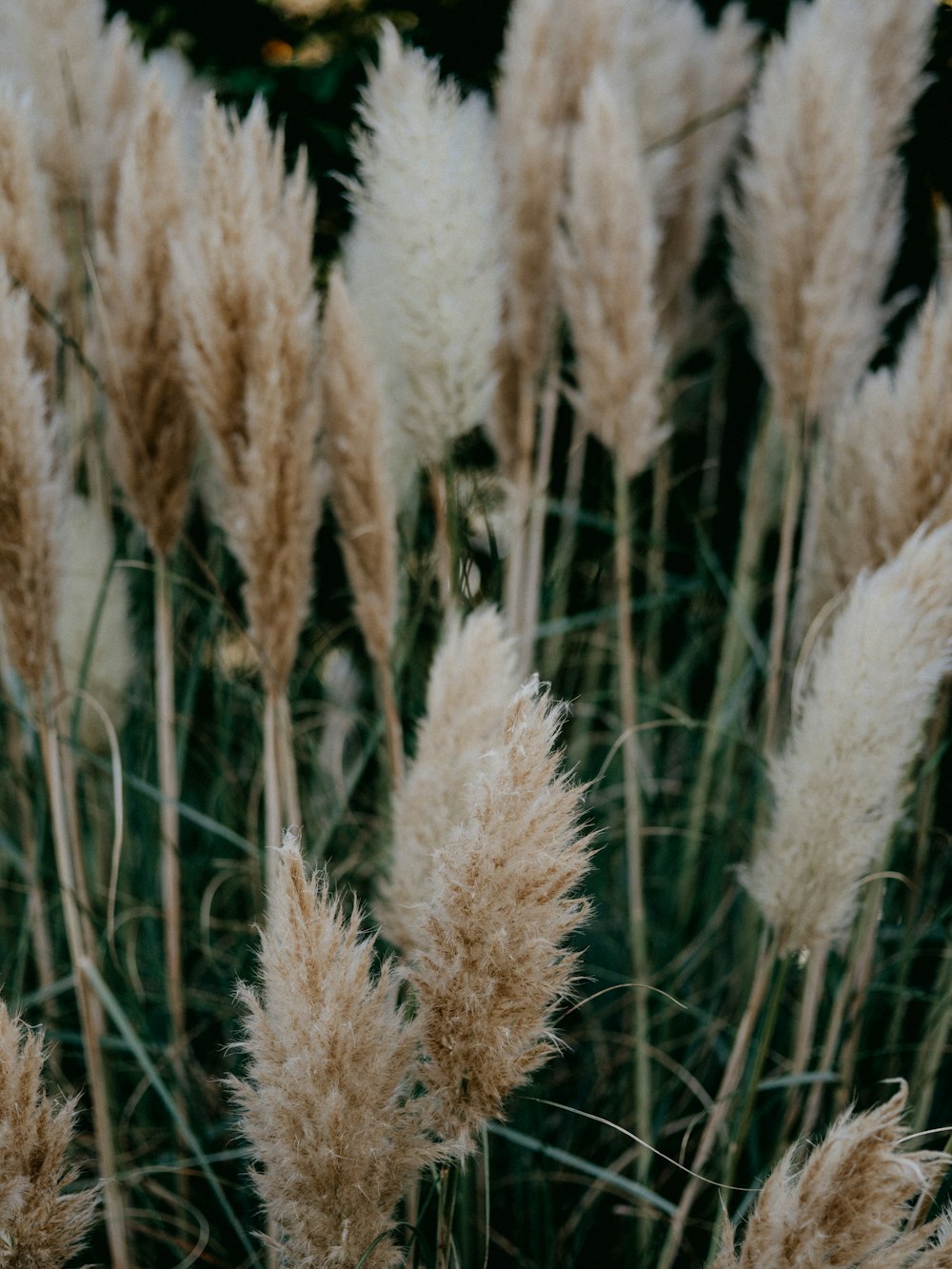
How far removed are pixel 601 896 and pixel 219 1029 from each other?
0.79 metres

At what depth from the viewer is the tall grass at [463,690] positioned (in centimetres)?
86

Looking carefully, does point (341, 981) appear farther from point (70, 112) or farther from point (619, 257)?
point (70, 112)

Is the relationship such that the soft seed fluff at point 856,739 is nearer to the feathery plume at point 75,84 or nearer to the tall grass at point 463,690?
the tall grass at point 463,690

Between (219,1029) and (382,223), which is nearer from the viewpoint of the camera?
(382,223)

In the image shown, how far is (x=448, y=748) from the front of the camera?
1.06 metres

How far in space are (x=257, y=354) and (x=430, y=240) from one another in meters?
0.29

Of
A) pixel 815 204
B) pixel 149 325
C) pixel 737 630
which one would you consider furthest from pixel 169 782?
pixel 815 204

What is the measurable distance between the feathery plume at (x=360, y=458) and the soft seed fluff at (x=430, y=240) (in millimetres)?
91

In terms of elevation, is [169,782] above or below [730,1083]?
above

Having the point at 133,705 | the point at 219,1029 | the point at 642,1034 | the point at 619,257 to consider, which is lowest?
the point at 219,1029

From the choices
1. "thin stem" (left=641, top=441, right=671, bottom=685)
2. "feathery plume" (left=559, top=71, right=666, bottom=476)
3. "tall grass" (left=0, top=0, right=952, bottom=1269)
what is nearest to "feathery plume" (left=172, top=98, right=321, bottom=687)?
"tall grass" (left=0, top=0, right=952, bottom=1269)

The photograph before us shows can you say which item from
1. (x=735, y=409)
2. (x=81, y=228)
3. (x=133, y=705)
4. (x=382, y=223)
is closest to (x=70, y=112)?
(x=81, y=228)

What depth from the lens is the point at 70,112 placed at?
169cm

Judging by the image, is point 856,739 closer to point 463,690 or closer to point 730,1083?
point 463,690
